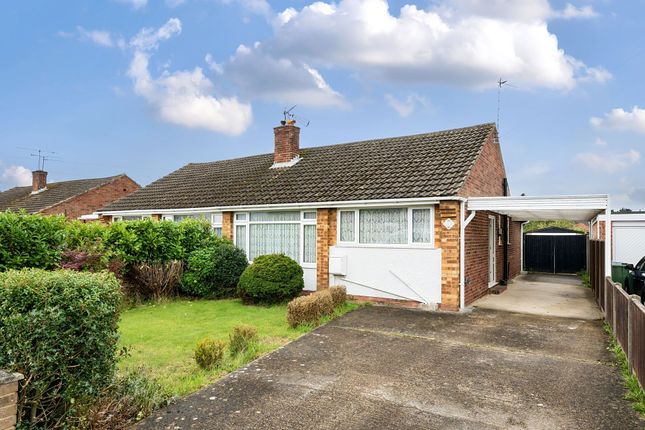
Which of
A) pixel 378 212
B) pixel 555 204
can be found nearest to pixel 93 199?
pixel 378 212

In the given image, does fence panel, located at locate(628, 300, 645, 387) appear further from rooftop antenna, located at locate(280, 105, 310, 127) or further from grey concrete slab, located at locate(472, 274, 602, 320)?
rooftop antenna, located at locate(280, 105, 310, 127)

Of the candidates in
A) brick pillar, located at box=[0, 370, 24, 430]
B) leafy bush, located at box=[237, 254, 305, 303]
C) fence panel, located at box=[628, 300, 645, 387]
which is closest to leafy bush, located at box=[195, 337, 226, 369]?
brick pillar, located at box=[0, 370, 24, 430]

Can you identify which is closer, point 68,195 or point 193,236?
point 193,236

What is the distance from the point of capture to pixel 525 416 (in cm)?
465

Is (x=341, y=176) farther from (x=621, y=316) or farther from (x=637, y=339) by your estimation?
(x=637, y=339)

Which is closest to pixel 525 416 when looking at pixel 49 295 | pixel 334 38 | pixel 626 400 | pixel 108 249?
pixel 626 400

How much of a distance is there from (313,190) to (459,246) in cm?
501

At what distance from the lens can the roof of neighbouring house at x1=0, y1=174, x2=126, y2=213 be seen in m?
30.8

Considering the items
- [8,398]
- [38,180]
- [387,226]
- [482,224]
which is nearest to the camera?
[8,398]

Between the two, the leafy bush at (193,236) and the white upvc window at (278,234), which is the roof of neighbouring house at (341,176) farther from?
the leafy bush at (193,236)

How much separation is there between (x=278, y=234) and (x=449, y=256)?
5732 mm

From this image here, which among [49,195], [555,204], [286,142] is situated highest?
[286,142]

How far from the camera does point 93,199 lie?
31.4 meters

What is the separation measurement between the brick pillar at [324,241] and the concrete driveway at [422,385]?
4.01m
